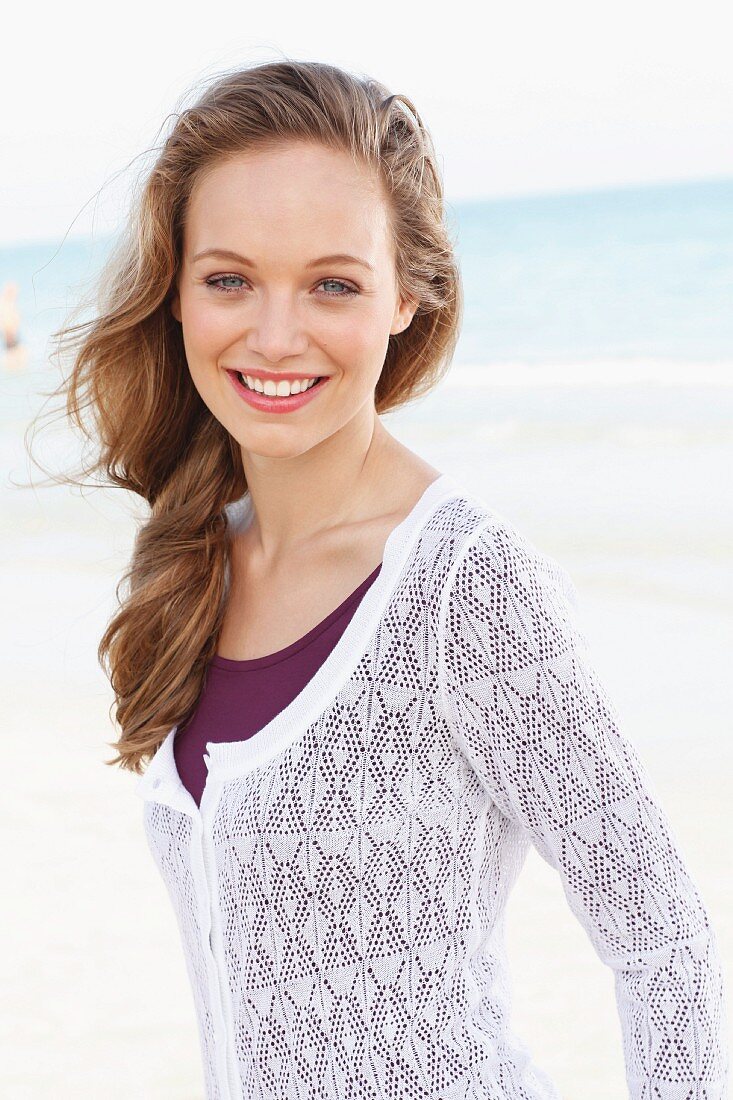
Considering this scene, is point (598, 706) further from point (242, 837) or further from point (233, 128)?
point (233, 128)

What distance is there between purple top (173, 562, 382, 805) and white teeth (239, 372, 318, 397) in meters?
0.25

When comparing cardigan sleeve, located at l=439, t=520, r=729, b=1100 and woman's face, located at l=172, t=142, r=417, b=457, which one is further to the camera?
woman's face, located at l=172, t=142, r=417, b=457

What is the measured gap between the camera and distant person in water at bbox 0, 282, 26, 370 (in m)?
19.6

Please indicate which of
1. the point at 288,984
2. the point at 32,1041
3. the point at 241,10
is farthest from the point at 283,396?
the point at 241,10

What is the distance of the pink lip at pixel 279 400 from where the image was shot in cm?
165

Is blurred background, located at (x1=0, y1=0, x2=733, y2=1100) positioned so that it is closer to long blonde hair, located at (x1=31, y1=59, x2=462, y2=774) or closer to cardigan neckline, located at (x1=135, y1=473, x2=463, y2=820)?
long blonde hair, located at (x1=31, y1=59, x2=462, y2=774)

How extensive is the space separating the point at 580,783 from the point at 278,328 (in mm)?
663

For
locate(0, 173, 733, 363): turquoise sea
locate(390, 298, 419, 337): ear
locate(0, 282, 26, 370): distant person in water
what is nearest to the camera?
locate(390, 298, 419, 337): ear

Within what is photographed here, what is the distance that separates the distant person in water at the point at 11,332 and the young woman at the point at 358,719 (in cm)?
1838

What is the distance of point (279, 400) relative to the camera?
5.41ft

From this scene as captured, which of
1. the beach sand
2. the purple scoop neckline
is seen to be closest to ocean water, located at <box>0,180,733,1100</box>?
the beach sand

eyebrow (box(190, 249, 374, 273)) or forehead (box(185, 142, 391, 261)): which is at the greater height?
forehead (box(185, 142, 391, 261))

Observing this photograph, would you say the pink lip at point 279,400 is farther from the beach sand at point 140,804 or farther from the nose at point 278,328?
the beach sand at point 140,804

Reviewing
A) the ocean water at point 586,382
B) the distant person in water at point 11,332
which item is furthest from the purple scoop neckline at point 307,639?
the distant person in water at point 11,332
